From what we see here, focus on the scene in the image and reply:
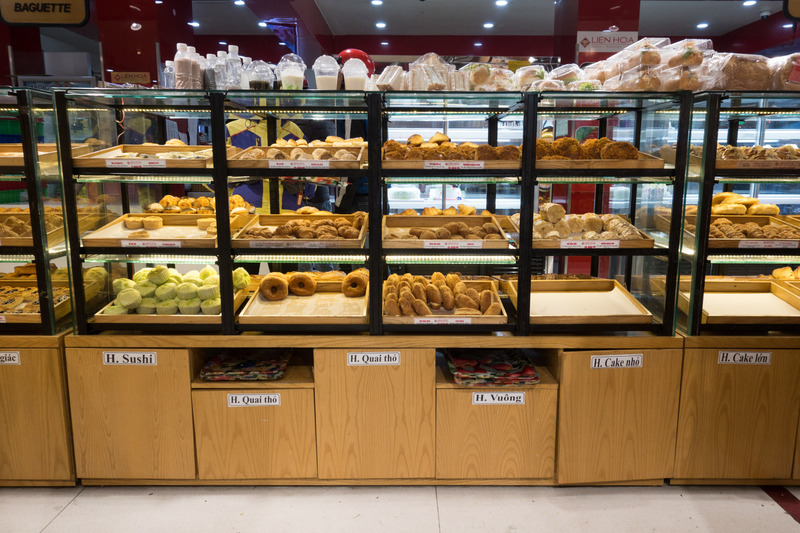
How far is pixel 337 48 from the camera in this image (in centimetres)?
1015

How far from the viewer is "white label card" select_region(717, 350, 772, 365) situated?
9.09 ft

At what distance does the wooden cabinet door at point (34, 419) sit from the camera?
2760 millimetres

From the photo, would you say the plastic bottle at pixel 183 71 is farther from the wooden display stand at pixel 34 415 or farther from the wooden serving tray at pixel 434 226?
the wooden display stand at pixel 34 415

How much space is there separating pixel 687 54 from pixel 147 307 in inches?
120

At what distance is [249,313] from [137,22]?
490 centimetres

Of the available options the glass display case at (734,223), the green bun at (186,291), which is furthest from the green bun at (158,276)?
the glass display case at (734,223)

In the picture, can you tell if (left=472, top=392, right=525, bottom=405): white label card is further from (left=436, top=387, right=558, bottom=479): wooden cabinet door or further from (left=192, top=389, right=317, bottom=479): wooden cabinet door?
(left=192, top=389, right=317, bottom=479): wooden cabinet door

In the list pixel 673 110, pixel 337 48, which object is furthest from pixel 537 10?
pixel 673 110

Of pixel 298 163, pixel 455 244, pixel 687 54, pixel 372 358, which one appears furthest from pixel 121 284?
pixel 687 54

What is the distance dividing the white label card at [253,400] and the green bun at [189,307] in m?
0.47

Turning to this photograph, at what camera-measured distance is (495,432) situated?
110 inches

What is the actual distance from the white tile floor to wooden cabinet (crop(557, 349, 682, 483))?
0.47 ft

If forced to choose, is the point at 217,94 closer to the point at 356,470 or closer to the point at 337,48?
the point at 356,470

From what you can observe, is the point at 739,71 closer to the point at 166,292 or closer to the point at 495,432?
the point at 495,432
